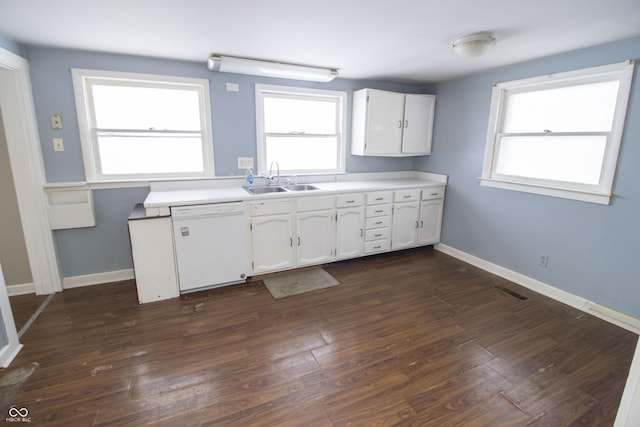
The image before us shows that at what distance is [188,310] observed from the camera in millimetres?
2588

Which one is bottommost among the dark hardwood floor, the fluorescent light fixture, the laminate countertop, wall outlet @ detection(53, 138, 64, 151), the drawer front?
the dark hardwood floor

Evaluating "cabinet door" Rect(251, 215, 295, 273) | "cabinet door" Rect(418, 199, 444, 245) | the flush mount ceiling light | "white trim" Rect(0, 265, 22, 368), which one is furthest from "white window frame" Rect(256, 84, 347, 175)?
"white trim" Rect(0, 265, 22, 368)

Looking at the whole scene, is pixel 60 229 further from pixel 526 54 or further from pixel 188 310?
pixel 526 54

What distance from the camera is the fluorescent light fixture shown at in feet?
9.25

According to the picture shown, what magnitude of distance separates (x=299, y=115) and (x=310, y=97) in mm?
256

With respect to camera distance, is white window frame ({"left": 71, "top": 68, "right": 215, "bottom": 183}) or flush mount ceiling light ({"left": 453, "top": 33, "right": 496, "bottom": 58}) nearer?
flush mount ceiling light ({"left": 453, "top": 33, "right": 496, "bottom": 58})

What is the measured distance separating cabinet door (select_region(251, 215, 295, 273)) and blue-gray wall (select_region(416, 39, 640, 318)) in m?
2.21

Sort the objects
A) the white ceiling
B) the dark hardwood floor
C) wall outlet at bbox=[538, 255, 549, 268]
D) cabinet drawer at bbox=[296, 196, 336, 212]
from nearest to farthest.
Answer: the dark hardwood floor
the white ceiling
wall outlet at bbox=[538, 255, 549, 268]
cabinet drawer at bbox=[296, 196, 336, 212]

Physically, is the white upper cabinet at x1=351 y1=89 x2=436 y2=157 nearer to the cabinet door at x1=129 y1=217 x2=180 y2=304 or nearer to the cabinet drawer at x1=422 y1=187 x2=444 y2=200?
the cabinet drawer at x1=422 y1=187 x2=444 y2=200

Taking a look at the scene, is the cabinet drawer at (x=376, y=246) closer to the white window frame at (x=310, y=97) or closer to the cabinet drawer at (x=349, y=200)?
the cabinet drawer at (x=349, y=200)

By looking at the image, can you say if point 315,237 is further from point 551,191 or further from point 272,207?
point 551,191

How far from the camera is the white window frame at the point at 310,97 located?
3391mm

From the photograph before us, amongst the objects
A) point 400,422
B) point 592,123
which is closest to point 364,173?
point 592,123

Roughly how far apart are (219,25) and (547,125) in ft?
10.00
